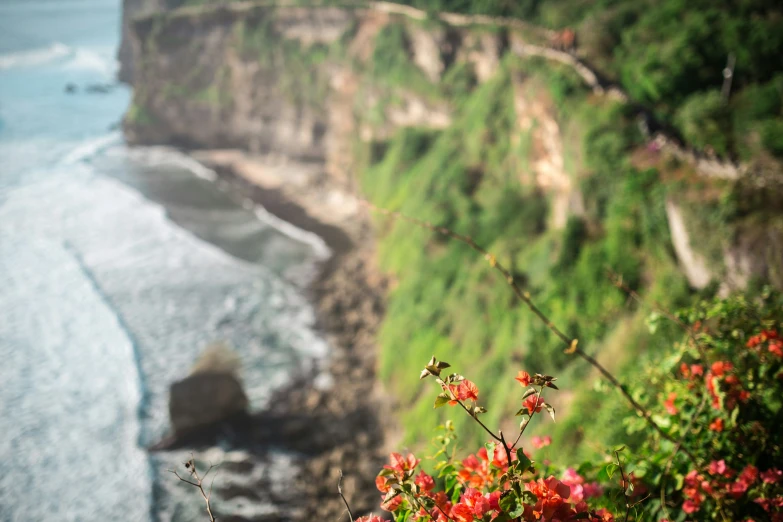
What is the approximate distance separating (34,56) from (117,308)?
6484 centimetres

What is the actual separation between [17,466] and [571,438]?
56.9 ft

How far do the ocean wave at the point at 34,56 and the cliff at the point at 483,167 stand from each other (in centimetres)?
2954

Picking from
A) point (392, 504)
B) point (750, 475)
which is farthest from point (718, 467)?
point (392, 504)

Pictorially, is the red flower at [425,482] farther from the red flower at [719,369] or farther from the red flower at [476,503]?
the red flower at [719,369]

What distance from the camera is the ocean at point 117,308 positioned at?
17484mm

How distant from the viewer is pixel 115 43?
8575 cm

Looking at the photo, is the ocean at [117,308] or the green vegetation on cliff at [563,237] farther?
the ocean at [117,308]

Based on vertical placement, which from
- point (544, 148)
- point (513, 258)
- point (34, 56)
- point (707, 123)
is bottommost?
point (513, 258)

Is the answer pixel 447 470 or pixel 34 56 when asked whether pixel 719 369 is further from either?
pixel 34 56

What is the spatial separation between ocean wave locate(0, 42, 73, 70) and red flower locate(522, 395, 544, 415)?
83963 millimetres

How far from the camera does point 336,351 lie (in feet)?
84.4

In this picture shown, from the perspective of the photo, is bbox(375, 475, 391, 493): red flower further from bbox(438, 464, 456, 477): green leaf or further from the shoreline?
the shoreline

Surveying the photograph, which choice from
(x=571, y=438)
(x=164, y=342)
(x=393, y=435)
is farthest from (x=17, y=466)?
(x=571, y=438)

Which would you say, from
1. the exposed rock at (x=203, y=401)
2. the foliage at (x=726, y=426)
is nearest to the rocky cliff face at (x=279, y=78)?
the exposed rock at (x=203, y=401)
